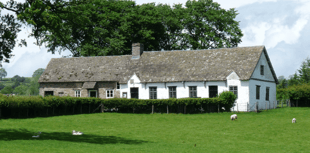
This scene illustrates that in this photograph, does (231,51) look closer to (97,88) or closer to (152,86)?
(152,86)

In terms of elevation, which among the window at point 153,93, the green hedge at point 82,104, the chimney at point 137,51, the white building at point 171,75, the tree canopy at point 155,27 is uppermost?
the tree canopy at point 155,27

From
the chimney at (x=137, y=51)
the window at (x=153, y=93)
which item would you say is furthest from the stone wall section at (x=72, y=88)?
the chimney at (x=137, y=51)

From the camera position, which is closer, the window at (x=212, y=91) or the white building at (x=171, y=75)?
the white building at (x=171, y=75)

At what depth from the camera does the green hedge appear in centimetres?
3033

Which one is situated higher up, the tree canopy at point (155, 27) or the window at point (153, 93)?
the tree canopy at point (155, 27)

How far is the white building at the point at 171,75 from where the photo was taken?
38531 mm

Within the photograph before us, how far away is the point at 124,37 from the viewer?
171 ft

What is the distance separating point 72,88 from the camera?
4653cm

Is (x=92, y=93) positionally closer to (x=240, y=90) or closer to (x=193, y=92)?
(x=193, y=92)

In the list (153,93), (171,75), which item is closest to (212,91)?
(171,75)

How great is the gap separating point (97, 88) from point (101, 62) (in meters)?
4.36

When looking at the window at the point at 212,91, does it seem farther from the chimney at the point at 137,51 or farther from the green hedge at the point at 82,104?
the chimney at the point at 137,51

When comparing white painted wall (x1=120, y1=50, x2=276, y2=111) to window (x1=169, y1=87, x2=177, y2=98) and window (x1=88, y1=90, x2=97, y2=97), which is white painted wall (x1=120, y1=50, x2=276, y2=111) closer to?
window (x1=169, y1=87, x2=177, y2=98)

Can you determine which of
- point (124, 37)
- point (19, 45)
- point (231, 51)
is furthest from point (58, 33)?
point (124, 37)
